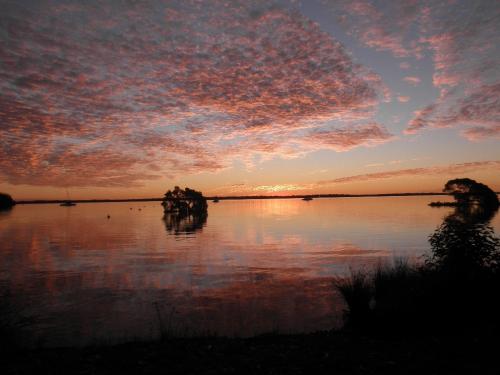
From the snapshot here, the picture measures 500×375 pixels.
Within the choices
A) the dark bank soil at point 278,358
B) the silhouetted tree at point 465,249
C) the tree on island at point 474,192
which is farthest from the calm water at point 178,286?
the tree on island at point 474,192

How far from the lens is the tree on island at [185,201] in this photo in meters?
136

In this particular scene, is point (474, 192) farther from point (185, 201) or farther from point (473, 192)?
point (185, 201)

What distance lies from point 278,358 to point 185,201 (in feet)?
432

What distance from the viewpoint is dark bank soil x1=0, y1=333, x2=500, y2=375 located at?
27.7ft

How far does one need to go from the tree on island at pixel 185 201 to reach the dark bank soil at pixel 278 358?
415ft

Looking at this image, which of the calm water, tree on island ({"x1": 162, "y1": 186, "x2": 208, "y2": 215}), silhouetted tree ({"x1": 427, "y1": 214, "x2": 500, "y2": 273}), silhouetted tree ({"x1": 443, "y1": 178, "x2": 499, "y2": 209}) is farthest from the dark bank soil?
silhouetted tree ({"x1": 443, "y1": 178, "x2": 499, "y2": 209})

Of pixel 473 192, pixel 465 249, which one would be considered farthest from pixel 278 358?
pixel 473 192

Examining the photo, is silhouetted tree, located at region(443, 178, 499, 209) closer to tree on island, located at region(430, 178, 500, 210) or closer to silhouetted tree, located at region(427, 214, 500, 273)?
tree on island, located at region(430, 178, 500, 210)

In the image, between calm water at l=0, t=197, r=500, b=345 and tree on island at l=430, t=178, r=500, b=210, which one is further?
tree on island at l=430, t=178, r=500, b=210

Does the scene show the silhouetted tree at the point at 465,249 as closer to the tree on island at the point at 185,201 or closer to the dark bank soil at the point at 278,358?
the dark bank soil at the point at 278,358

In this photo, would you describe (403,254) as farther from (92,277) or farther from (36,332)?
(36,332)

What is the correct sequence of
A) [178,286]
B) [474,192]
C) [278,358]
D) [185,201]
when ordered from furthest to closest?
[185,201] < [474,192] < [178,286] < [278,358]

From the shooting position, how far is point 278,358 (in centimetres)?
926

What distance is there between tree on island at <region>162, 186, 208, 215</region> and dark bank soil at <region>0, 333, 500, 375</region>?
415ft
